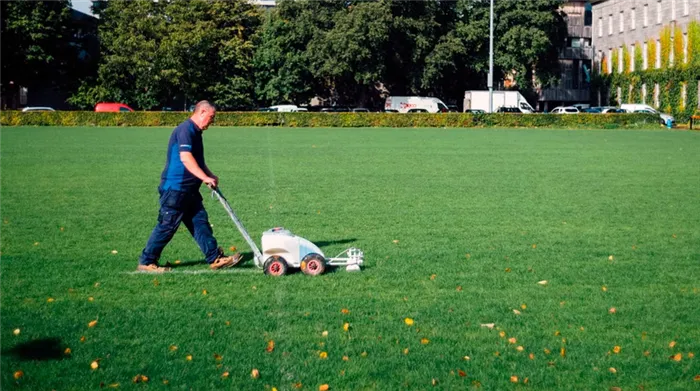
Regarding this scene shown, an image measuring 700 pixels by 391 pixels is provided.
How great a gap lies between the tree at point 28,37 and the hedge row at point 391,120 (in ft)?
59.4

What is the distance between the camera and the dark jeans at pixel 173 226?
355 inches

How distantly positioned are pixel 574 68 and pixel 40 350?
88.1m

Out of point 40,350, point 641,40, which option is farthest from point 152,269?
point 641,40

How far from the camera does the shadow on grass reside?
19.9 feet

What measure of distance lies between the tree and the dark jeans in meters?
63.4

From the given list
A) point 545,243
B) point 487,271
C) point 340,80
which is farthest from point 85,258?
point 340,80

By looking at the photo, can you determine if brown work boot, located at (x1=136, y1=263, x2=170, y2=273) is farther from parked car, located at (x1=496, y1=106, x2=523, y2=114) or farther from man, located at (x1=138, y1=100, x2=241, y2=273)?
parked car, located at (x1=496, y1=106, x2=523, y2=114)

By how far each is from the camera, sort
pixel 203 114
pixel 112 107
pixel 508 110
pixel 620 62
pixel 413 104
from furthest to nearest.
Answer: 1. pixel 620 62
2. pixel 508 110
3. pixel 413 104
4. pixel 112 107
5. pixel 203 114

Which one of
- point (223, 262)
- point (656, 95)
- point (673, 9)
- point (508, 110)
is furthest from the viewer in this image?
point (508, 110)

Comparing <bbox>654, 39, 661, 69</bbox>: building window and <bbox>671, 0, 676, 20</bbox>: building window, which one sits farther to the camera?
<bbox>654, 39, 661, 69</bbox>: building window

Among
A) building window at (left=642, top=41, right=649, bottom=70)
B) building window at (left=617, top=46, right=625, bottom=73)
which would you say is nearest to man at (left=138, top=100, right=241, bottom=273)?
building window at (left=642, top=41, right=649, bottom=70)

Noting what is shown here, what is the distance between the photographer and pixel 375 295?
7.98 m

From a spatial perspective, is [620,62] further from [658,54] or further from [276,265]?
[276,265]

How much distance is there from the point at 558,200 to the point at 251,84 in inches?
2363
